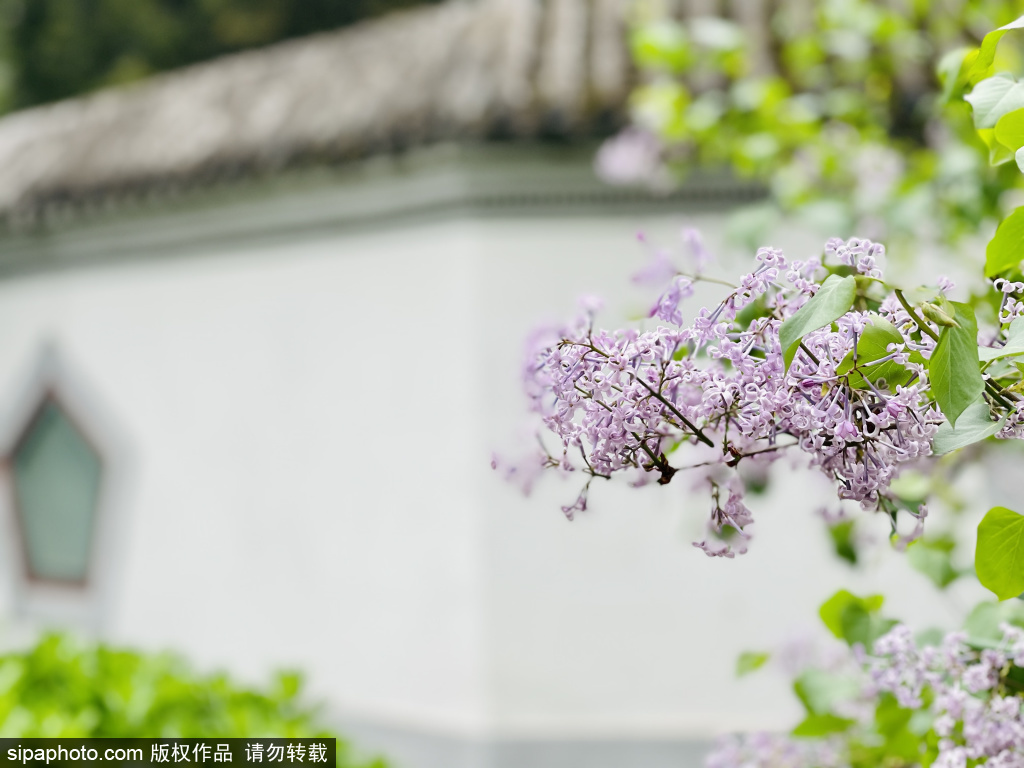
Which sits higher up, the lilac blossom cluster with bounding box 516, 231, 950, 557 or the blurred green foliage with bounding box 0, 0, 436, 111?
the blurred green foliage with bounding box 0, 0, 436, 111

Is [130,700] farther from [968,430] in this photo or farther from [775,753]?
[968,430]

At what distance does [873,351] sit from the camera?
67cm

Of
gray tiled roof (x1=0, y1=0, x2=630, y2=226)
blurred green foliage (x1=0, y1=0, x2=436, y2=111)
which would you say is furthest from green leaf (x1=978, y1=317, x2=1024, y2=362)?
blurred green foliage (x1=0, y1=0, x2=436, y2=111)

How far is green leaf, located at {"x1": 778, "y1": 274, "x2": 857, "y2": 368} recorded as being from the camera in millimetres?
623

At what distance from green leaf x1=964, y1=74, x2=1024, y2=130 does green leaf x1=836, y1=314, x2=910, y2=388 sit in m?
0.27

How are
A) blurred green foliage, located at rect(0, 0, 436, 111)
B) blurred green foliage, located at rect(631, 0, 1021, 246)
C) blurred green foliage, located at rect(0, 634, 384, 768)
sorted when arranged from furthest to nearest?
blurred green foliage, located at rect(0, 0, 436, 111)
blurred green foliage, located at rect(0, 634, 384, 768)
blurred green foliage, located at rect(631, 0, 1021, 246)

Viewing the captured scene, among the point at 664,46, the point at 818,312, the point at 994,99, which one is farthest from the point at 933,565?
the point at 664,46

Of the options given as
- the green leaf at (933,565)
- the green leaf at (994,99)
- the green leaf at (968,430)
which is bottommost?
the green leaf at (968,430)

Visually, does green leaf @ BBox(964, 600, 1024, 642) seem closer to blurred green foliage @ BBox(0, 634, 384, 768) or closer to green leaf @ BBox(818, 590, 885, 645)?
green leaf @ BBox(818, 590, 885, 645)

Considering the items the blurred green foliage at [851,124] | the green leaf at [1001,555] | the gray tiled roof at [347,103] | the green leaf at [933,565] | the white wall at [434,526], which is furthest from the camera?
the white wall at [434,526]

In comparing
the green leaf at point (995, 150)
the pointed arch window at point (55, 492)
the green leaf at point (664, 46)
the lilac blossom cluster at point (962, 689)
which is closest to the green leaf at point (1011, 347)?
the green leaf at point (995, 150)

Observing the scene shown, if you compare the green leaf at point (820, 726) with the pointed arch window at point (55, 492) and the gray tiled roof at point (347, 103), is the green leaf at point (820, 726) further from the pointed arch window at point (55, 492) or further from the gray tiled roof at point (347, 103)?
the pointed arch window at point (55, 492)

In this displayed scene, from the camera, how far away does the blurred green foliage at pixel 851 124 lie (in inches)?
81.0

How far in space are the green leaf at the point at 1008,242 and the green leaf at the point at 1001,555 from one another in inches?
8.1
